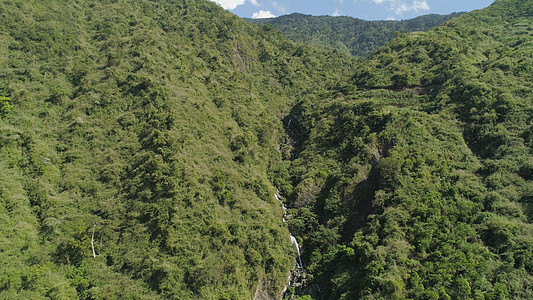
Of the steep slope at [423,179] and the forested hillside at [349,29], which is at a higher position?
the forested hillside at [349,29]

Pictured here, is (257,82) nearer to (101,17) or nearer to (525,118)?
(101,17)

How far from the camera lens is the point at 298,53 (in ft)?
310

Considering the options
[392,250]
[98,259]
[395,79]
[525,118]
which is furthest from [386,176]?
[98,259]

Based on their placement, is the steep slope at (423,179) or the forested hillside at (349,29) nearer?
the steep slope at (423,179)

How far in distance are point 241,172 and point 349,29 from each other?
15193 cm

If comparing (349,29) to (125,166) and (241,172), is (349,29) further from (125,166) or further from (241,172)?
(125,166)

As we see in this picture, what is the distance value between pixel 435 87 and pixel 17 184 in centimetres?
6930

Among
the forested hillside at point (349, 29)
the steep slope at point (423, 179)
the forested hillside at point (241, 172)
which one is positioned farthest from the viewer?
the forested hillside at point (349, 29)

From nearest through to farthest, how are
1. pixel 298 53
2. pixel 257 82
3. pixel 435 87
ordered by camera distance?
pixel 435 87, pixel 257 82, pixel 298 53

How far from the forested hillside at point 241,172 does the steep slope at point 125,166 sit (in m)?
0.23

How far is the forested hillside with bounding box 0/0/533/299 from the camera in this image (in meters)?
31.7

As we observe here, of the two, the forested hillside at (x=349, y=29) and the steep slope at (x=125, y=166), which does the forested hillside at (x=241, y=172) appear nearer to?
the steep slope at (x=125, y=166)

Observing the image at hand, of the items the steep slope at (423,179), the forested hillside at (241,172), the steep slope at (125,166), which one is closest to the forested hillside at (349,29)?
the forested hillside at (241,172)

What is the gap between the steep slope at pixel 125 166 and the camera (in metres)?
32.5
